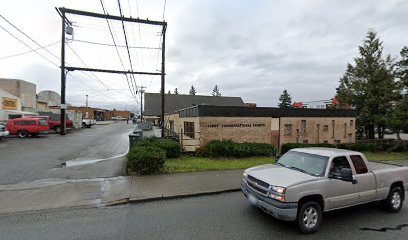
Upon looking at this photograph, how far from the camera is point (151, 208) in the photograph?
555 centimetres

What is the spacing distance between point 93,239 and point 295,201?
12.5 feet

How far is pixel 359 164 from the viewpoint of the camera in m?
5.26

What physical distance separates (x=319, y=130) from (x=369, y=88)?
9.39m

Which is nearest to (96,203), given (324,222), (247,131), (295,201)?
(295,201)

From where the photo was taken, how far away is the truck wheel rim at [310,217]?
439 centimetres

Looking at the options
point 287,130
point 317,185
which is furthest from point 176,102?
point 317,185

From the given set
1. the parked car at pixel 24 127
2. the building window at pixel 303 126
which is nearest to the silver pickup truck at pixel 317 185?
the building window at pixel 303 126

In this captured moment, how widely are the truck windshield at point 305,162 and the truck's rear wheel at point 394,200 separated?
2.28 metres

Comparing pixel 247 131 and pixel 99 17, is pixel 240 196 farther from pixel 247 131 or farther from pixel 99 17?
pixel 99 17

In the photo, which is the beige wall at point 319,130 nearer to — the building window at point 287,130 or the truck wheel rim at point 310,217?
the building window at point 287,130

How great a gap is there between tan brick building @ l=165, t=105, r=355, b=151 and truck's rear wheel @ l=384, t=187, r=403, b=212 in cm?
909

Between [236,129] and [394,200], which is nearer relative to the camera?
[394,200]

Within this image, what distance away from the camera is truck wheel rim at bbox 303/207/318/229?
439cm

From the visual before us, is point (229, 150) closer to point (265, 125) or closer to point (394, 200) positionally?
point (265, 125)
